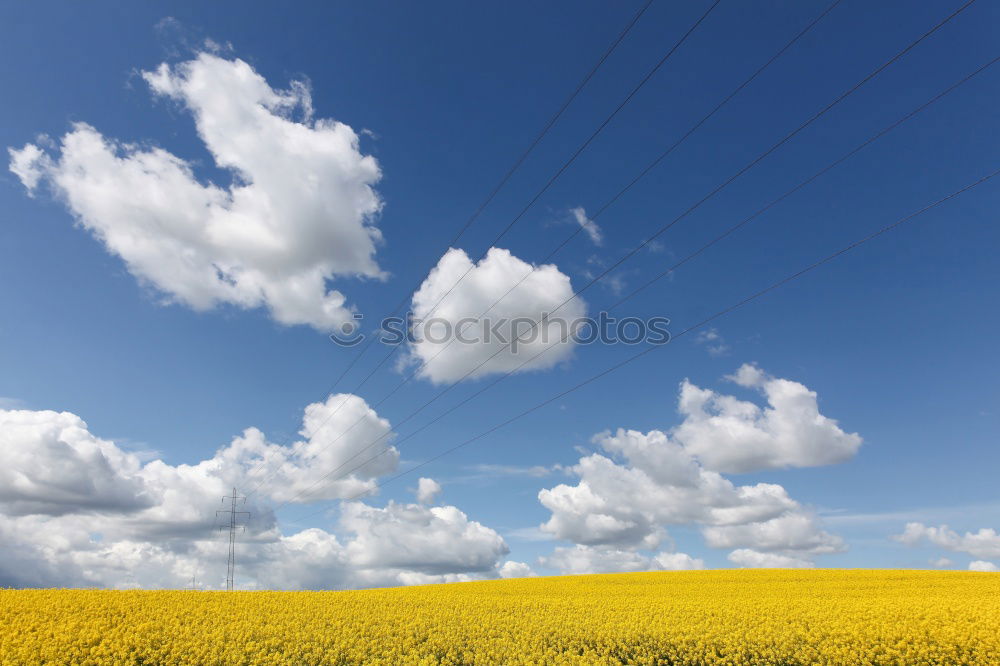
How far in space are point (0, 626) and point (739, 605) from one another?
104ft

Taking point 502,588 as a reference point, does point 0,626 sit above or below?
above

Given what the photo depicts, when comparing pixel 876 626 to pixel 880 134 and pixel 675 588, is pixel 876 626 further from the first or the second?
pixel 675 588

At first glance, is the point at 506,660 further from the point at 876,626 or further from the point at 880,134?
the point at 880,134

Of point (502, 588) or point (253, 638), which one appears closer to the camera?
point (253, 638)

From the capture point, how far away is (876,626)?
24484 mm

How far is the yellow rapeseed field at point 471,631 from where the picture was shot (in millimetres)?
20062

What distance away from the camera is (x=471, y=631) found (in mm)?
24672

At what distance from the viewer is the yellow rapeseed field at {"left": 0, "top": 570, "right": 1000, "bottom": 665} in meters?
20.1

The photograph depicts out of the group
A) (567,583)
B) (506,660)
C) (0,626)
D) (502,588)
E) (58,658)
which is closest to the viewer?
(58,658)

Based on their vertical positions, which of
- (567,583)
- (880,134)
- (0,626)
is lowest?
(567,583)

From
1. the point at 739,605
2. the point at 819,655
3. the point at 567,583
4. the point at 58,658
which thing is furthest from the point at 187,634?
the point at 567,583

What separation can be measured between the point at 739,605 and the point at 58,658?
29393 mm

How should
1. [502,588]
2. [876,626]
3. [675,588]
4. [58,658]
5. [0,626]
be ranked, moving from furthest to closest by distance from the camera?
[502,588] < [675,588] < [876,626] < [0,626] < [58,658]

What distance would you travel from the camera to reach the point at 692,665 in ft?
74.2
